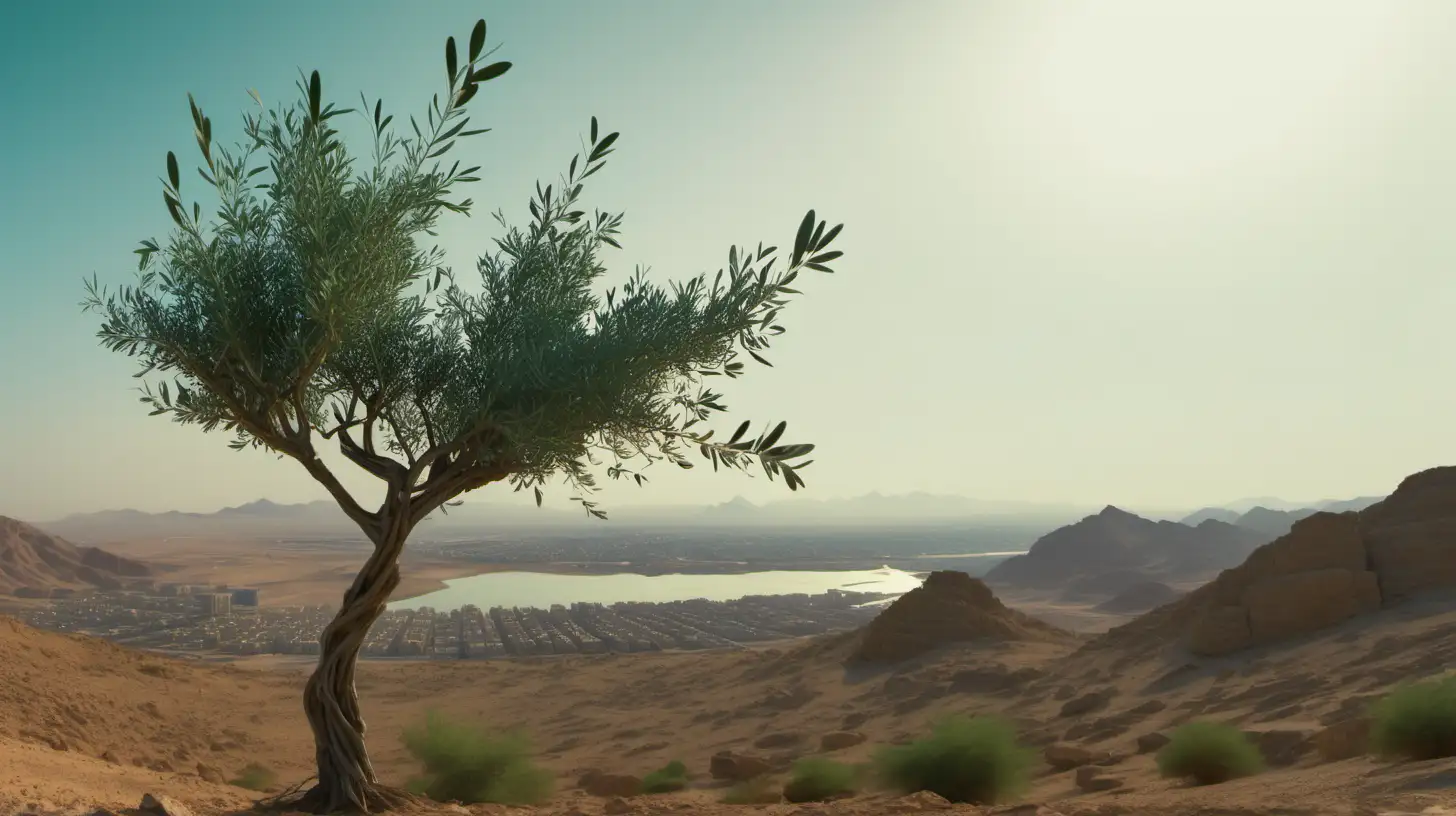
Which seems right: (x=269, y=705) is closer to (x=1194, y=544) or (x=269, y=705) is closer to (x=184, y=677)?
(x=184, y=677)

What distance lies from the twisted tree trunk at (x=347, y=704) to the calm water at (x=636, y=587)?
82.0m

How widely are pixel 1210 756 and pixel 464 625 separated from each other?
63.2m

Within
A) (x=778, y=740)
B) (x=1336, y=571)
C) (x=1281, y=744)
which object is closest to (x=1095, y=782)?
(x=1281, y=744)

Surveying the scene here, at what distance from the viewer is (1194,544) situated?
108 meters

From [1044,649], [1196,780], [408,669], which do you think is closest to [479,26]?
[1196,780]

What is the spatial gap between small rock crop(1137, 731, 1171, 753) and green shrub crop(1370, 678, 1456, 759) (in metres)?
4.97

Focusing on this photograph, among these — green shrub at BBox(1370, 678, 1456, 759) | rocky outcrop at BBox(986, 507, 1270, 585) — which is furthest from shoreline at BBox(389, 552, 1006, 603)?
green shrub at BBox(1370, 678, 1456, 759)

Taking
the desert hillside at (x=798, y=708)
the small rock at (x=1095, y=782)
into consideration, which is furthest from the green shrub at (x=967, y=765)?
the small rock at (x=1095, y=782)

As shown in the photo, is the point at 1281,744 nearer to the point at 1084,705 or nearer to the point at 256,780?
the point at 1084,705

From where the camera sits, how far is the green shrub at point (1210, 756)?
421 inches

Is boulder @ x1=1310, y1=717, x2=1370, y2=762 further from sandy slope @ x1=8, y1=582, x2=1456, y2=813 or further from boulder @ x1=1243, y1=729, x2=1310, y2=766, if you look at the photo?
boulder @ x1=1243, y1=729, x2=1310, y2=766

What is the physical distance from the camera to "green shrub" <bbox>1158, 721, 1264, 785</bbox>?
10695 mm

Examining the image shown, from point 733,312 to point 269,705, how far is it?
24.2 metres

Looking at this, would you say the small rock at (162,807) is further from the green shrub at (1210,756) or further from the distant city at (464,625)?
the distant city at (464,625)
